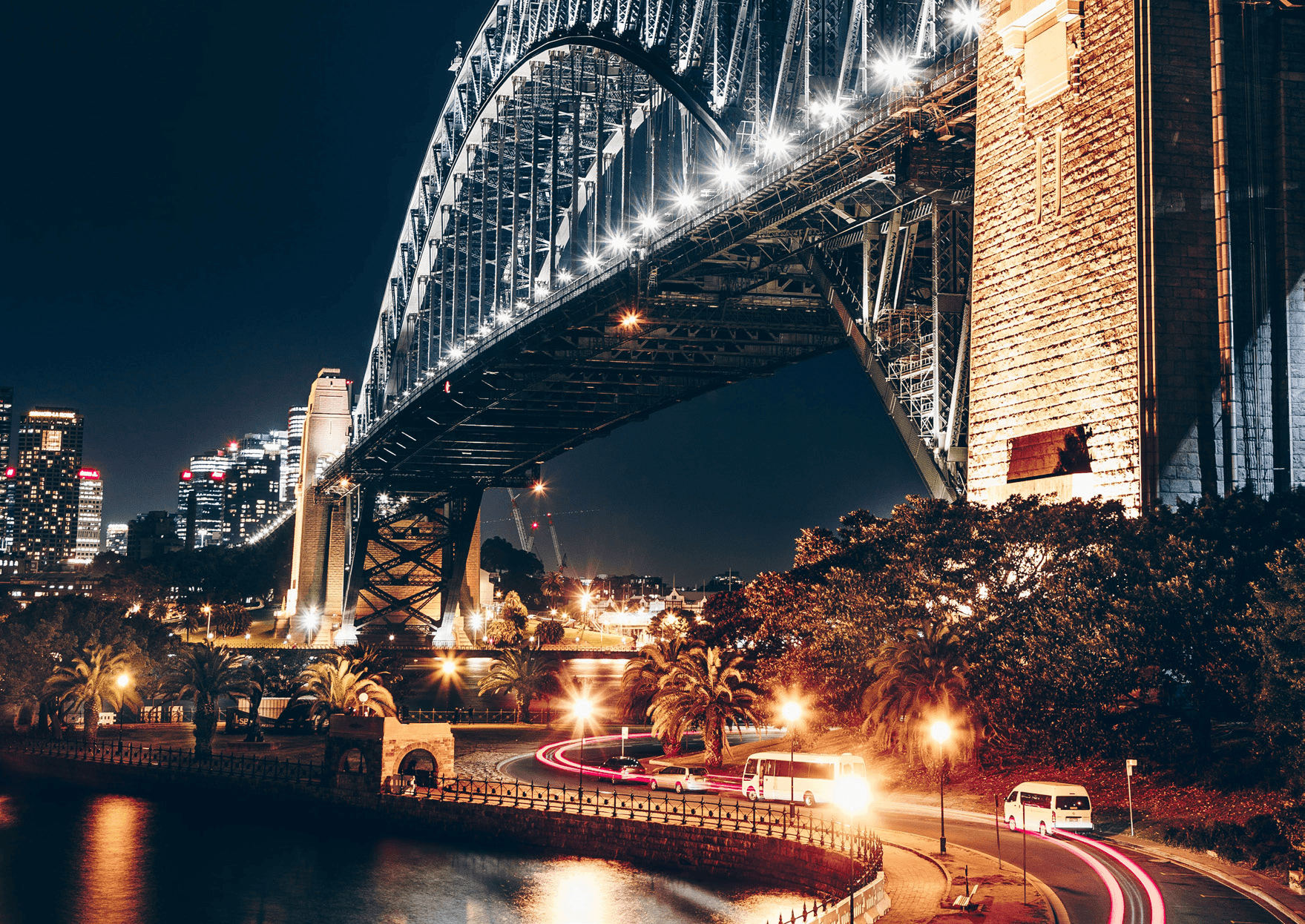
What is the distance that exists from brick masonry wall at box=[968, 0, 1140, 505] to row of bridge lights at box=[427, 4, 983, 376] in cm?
144

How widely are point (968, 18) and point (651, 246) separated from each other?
1630 centimetres

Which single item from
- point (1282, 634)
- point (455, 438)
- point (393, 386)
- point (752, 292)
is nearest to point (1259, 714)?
point (1282, 634)

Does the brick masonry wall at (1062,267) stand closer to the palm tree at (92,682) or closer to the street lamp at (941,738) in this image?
the street lamp at (941,738)

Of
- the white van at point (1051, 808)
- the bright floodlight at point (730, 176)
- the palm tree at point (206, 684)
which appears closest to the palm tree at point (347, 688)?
the palm tree at point (206, 684)

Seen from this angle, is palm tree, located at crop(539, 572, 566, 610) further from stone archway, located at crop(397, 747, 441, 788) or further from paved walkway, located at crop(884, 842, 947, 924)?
paved walkway, located at crop(884, 842, 947, 924)

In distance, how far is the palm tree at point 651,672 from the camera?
46469 mm

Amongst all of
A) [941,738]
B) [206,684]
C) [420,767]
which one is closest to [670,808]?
[941,738]

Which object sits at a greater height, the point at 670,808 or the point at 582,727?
the point at 582,727

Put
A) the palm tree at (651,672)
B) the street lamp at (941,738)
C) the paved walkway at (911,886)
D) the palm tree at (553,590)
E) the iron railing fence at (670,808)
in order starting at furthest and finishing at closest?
the palm tree at (553,590) → the palm tree at (651,672) → the iron railing fence at (670,808) → the street lamp at (941,738) → the paved walkway at (911,886)

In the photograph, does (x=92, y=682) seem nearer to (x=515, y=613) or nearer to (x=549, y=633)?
(x=515, y=613)

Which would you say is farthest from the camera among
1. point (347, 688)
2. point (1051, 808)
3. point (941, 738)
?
point (347, 688)

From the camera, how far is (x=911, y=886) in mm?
24562

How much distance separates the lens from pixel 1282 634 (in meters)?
24.8

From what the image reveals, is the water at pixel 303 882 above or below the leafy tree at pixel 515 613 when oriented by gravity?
below
